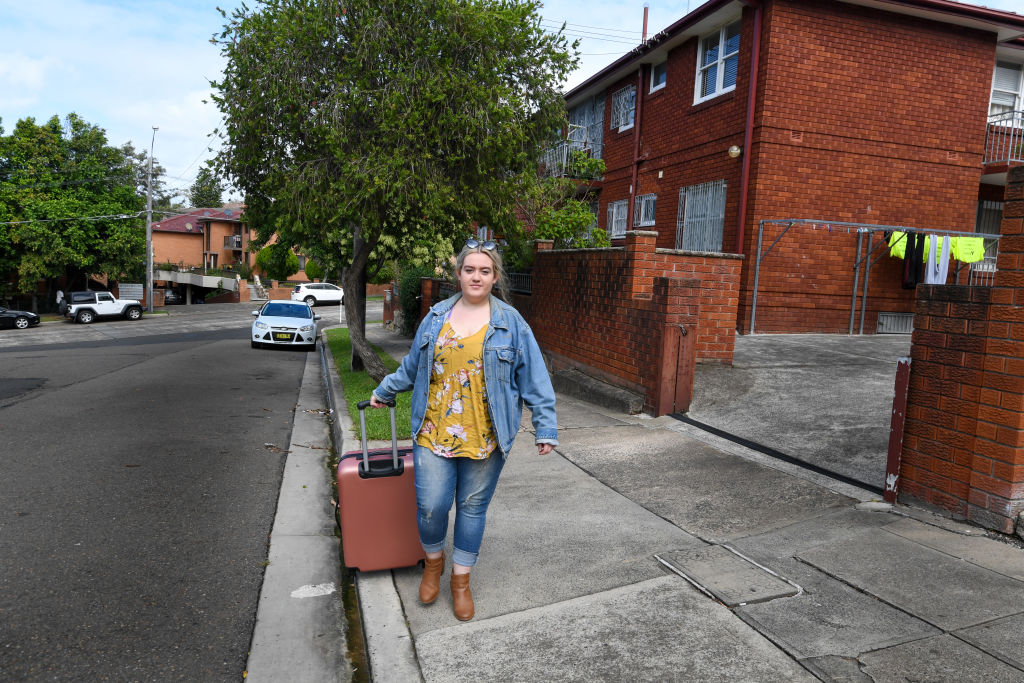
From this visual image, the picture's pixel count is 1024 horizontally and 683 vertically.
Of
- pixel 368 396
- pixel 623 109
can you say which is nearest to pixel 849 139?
pixel 623 109

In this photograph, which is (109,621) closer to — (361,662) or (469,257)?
(361,662)

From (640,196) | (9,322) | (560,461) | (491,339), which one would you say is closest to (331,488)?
(560,461)

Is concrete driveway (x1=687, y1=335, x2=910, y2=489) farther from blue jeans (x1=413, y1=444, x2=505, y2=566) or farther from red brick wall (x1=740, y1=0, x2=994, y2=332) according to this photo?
Answer: blue jeans (x1=413, y1=444, x2=505, y2=566)

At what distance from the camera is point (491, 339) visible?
3271 millimetres

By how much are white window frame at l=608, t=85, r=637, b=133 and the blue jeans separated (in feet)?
50.9

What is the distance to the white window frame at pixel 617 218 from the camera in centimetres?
1816

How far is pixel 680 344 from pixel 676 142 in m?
9.33

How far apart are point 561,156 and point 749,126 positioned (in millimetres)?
5871

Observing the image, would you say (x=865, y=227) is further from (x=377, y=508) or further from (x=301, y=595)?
(x=301, y=595)

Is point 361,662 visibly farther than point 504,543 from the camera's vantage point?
No

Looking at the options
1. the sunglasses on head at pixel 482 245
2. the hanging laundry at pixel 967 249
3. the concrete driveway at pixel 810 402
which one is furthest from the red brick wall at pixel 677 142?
the sunglasses on head at pixel 482 245

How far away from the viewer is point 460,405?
3.26 meters

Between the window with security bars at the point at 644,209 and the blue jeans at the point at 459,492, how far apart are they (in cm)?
1412

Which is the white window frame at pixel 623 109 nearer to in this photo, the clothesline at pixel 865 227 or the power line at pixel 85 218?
the clothesline at pixel 865 227
